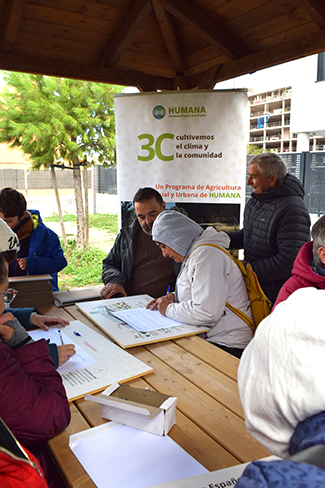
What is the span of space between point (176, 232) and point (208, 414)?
105 cm

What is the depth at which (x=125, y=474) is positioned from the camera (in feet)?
2.84

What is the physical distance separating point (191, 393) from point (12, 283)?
1.36 meters

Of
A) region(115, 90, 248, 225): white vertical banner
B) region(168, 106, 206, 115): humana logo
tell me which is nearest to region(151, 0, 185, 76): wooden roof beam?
region(115, 90, 248, 225): white vertical banner

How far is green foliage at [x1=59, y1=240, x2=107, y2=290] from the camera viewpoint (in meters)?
6.41

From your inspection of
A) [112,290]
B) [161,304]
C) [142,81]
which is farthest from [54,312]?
[142,81]

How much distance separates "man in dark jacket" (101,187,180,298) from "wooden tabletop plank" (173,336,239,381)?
38.0 inches

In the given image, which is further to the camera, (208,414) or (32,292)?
(32,292)

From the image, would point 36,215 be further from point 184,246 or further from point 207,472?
point 207,472

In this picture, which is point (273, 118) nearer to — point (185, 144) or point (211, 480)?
point (185, 144)

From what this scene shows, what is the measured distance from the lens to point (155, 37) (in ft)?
12.3

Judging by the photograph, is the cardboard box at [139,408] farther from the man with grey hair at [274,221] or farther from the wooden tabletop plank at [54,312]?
the man with grey hair at [274,221]

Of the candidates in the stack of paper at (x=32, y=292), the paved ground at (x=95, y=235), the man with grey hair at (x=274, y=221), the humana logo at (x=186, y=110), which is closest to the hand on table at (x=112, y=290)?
the stack of paper at (x=32, y=292)

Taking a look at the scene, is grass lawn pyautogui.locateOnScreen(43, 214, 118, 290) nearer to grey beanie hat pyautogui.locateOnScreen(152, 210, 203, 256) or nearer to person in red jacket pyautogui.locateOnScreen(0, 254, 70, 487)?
grey beanie hat pyautogui.locateOnScreen(152, 210, 203, 256)

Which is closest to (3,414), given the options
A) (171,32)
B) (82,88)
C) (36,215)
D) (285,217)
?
(36,215)
